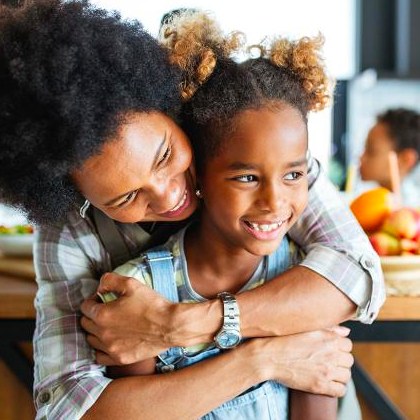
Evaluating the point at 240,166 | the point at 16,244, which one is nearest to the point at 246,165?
the point at 240,166

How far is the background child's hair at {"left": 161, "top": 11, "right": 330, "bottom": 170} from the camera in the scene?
104 centimetres

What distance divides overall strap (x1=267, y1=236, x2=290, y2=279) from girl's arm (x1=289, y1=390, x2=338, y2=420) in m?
0.21

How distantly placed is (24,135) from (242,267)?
0.47 m

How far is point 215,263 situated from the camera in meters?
1.16

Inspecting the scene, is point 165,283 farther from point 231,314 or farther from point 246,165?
point 246,165

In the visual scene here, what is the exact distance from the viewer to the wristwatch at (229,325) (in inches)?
40.5

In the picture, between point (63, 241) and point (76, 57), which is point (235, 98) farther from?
point (63, 241)

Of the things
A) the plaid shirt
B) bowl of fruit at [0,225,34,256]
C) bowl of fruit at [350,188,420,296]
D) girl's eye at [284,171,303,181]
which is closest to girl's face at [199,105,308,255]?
girl's eye at [284,171,303,181]

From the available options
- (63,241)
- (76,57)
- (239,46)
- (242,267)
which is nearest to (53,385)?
(63,241)

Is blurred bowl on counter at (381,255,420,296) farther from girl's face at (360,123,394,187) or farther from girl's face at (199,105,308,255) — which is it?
girl's face at (360,123,394,187)

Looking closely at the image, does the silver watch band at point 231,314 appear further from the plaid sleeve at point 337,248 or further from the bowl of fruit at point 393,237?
the bowl of fruit at point 393,237

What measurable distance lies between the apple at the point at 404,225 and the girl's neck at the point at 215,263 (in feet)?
1.09

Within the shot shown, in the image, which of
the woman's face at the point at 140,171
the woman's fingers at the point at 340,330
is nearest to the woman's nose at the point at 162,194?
the woman's face at the point at 140,171

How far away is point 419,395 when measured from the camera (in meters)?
1.57
